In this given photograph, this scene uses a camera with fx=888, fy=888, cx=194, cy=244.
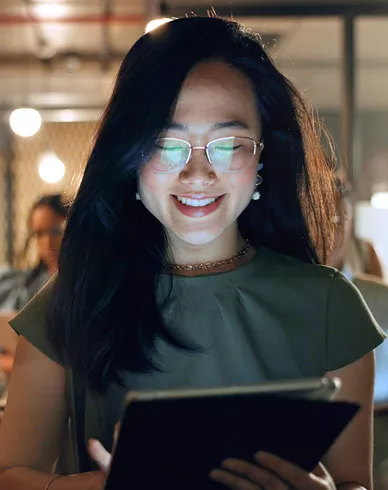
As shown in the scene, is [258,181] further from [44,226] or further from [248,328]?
[44,226]

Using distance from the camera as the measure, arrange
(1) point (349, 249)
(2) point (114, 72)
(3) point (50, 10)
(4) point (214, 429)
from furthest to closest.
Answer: (3) point (50, 10) < (2) point (114, 72) < (1) point (349, 249) < (4) point (214, 429)

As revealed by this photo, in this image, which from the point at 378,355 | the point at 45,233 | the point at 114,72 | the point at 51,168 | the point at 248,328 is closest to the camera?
the point at 248,328

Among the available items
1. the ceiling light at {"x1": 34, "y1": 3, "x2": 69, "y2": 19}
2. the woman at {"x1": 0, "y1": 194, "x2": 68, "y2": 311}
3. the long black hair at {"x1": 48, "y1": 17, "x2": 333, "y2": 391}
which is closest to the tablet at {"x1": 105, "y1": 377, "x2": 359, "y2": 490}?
the long black hair at {"x1": 48, "y1": 17, "x2": 333, "y2": 391}

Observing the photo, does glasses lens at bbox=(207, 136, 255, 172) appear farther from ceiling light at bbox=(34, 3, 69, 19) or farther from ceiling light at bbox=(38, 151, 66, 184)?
ceiling light at bbox=(38, 151, 66, 184)

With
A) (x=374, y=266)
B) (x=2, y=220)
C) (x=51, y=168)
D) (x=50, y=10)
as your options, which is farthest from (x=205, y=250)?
(x=2, y=220)

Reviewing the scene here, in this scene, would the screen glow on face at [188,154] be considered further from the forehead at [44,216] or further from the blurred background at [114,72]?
the forehead at [44,216]

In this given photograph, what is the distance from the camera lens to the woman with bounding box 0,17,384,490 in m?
1.23

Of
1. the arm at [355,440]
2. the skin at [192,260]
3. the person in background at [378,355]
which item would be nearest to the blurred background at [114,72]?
the person in background at [378,355]

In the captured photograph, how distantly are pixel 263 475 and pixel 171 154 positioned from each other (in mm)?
444

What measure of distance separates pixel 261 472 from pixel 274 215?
0.47 metres

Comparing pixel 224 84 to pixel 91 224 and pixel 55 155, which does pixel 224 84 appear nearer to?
pixel 91 224

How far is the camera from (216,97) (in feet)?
4.10

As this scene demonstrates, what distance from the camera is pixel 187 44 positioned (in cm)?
130

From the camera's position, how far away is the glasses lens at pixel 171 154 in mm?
1214
